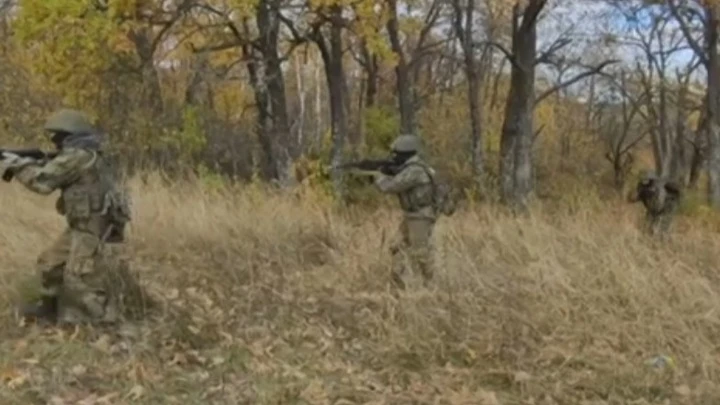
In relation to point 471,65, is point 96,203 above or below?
below

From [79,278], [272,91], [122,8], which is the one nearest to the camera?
[79,278]

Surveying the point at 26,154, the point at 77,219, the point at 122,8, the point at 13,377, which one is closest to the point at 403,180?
the point at 77,219

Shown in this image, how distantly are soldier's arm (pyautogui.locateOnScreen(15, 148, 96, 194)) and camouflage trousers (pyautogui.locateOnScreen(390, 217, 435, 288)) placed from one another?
2.65 metres

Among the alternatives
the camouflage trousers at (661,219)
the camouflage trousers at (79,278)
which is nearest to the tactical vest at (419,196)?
the camouflage trousers at (79,278)

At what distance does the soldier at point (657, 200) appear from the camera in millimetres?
9727

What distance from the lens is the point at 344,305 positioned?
6.53m

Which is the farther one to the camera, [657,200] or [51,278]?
[657,200]

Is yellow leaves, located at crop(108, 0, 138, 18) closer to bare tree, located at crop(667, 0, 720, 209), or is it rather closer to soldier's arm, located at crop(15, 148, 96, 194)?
soldier's arm, located at crop(15, 148, 96, 194)

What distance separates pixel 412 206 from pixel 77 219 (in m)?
2.72

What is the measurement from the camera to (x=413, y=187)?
22.9ft

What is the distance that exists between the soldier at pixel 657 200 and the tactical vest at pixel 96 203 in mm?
6129

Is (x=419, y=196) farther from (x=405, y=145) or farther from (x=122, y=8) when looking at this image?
(x=122, y=8)

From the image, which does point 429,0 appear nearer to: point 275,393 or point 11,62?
point 11,62

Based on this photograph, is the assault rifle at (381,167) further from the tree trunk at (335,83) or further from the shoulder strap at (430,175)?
the tree trunk at (335,83)
